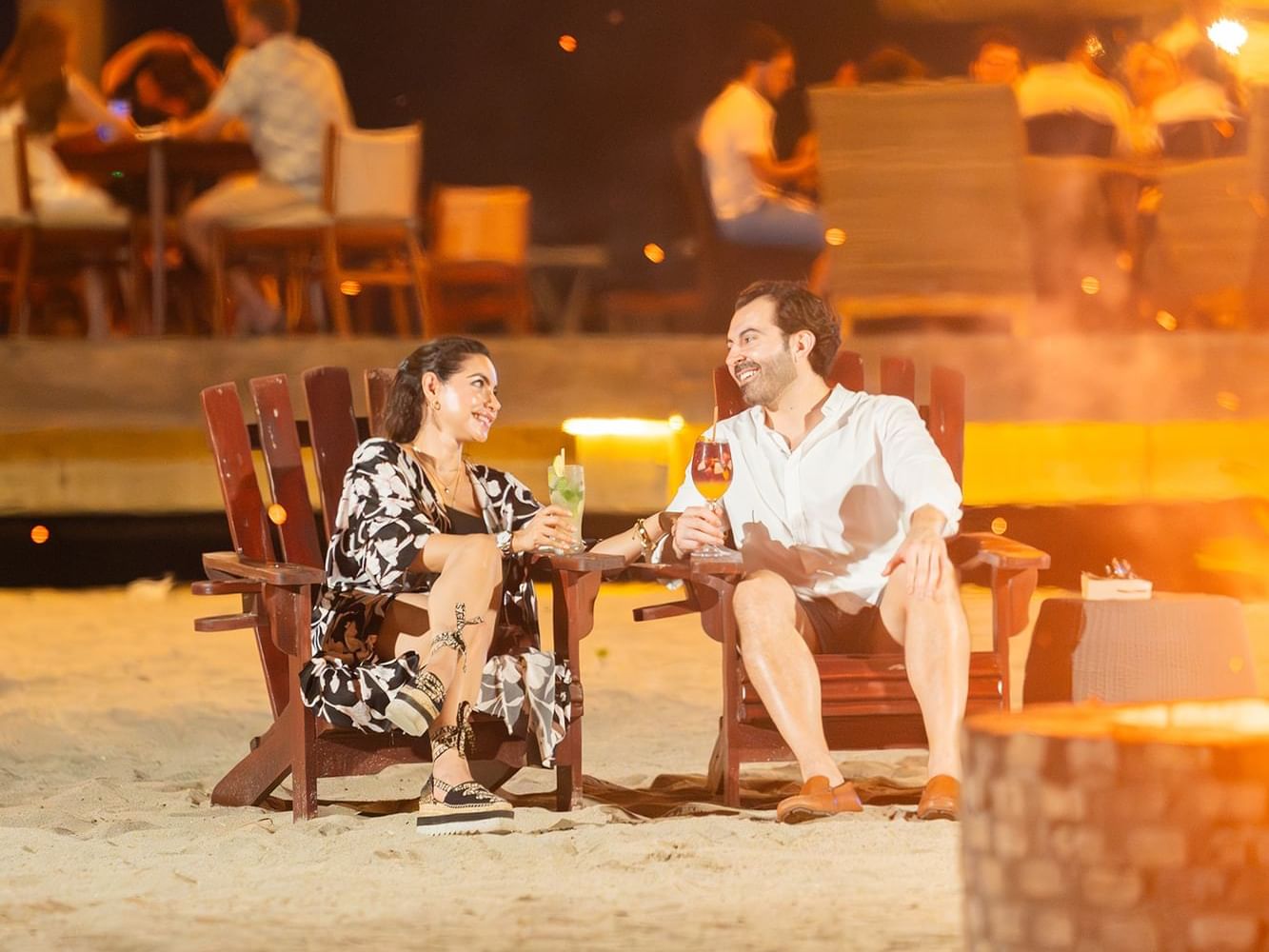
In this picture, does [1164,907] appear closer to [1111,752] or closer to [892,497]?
[1111,752]

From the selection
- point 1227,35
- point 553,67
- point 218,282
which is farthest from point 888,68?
point 553,67

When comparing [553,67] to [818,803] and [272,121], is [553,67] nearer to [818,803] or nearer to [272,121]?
[272,121]

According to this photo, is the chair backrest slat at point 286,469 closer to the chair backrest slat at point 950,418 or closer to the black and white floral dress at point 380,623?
the black and white floral dress at point 380,623

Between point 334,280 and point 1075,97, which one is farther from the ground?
point 1075,97

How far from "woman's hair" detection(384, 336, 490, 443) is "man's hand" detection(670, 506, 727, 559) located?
55 cm

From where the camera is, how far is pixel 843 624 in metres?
4.36

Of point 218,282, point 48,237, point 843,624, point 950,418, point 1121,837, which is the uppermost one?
point 48,237

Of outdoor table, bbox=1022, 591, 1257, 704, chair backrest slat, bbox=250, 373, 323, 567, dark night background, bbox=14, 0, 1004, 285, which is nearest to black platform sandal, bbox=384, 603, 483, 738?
chair backrest slat, bbox=250, 373, 323, 567

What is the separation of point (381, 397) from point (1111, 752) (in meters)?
2.57

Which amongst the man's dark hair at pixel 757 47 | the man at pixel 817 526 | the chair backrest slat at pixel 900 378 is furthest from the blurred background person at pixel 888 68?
the man at pixel 817 526

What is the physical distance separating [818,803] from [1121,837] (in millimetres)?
1580

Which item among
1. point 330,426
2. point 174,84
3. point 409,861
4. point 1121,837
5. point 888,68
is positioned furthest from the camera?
point 174,84

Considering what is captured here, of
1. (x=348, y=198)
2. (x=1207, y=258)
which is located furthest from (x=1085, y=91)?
(x=348, y=198)

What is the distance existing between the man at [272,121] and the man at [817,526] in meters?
3.50
